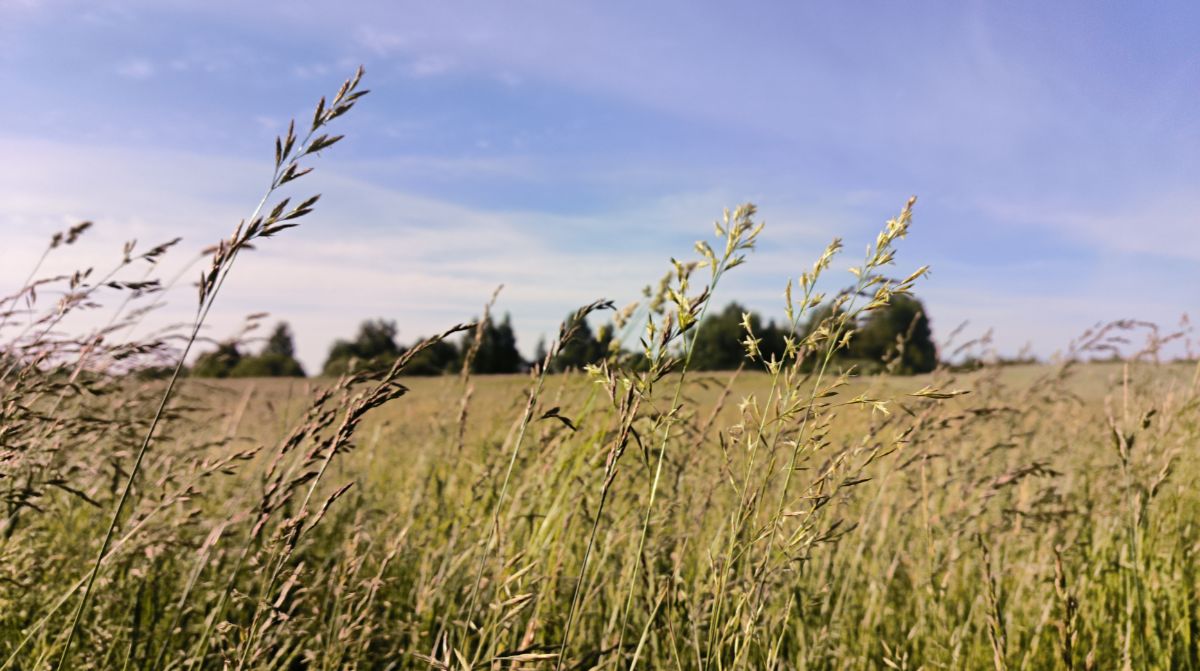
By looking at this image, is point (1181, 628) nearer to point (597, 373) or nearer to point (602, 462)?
point (602, 462)

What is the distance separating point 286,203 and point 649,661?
176cm

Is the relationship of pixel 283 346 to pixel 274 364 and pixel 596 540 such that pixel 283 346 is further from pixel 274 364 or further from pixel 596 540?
pixel 596 540

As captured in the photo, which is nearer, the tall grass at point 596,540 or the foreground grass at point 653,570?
the tall grass at point 596,540

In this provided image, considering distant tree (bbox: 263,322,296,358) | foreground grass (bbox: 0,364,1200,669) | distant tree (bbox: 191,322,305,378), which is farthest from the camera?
distant tree (bbox: 263,322,296,358)

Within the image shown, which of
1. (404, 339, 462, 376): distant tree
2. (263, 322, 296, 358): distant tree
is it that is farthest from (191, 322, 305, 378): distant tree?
(404, 339, 462, 376): distant tree

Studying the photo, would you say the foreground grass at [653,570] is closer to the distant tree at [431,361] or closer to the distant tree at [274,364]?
the distant tree at [431,361]

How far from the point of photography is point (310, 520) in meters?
1.45

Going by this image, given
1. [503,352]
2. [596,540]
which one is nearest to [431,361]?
[596,540]

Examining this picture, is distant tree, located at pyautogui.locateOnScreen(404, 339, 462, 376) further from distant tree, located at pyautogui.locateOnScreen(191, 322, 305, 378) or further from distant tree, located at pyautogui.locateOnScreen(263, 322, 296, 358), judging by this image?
distant tree, located at pyautogui.locateOnScreen(263, 322, 296, 358)

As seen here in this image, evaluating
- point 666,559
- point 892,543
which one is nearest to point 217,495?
point 666,559

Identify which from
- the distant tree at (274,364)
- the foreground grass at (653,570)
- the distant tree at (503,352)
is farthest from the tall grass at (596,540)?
the distant tree at (503,352)

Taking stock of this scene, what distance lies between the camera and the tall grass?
1.41 m

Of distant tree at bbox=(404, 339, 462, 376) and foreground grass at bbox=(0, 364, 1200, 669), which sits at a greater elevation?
distant tree at bbox=(404, 339, 462, 376)

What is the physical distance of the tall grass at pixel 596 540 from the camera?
4.63 ft
